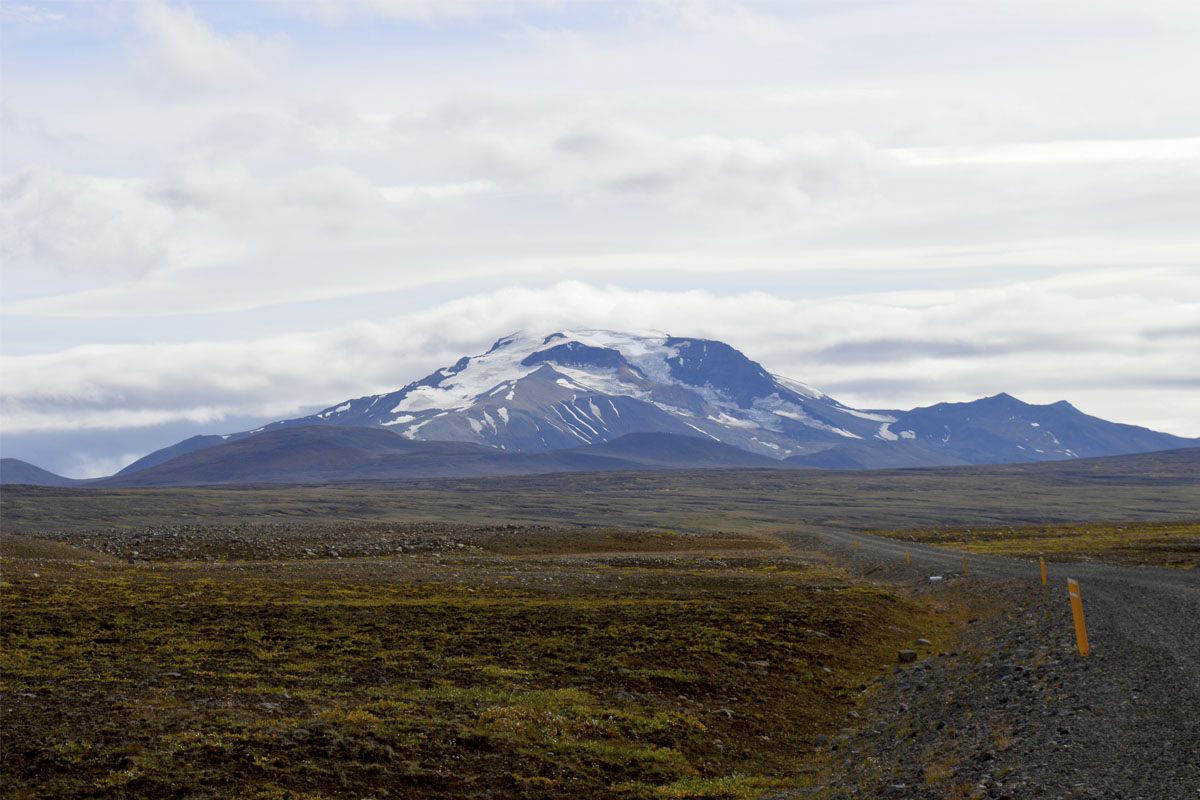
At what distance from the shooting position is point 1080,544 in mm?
83000

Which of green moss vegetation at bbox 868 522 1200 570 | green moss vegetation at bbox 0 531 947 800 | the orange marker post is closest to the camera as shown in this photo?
green moss vegetation at bbox 0 531 947 800

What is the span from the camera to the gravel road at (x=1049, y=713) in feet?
46.3

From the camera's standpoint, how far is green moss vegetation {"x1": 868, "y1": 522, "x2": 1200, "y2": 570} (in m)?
60.6

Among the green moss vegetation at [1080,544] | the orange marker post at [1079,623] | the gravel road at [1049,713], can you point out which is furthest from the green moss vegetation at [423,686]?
the green moss vegetation at [1080,544]

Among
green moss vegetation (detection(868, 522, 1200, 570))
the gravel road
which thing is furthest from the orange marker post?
green moss vegetation (detection(868, 522, 1200, 570))

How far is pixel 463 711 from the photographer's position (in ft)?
66.2

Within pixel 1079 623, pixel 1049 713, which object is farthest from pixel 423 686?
pixel 1079 623

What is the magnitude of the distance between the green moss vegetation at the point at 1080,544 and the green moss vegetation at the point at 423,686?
2498 centimetres

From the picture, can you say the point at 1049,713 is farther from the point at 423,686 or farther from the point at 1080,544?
the point at 1080,544

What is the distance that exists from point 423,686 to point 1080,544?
75.3 metres

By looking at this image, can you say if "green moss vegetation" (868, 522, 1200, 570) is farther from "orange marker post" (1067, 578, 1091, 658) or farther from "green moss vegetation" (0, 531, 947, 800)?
"orange marker post" (1067, 578, 1091, 658)

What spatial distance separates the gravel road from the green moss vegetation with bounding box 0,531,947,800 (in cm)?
205

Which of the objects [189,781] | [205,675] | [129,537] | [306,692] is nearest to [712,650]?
[306,692]

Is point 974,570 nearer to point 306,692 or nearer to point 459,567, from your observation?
point 459,567
